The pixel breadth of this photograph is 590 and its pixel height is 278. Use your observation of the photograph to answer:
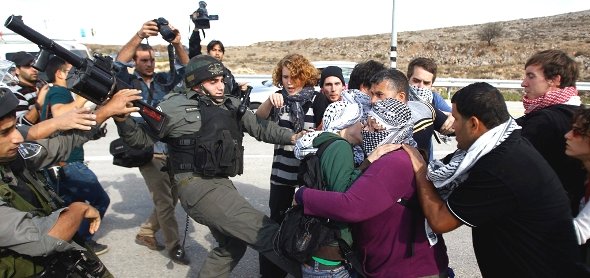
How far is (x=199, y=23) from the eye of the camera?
4.08 meters

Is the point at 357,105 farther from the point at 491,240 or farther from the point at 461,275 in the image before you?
the point at 461,275

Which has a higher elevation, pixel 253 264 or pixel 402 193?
pixel 402 193

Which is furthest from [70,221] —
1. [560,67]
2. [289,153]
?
[560,67]

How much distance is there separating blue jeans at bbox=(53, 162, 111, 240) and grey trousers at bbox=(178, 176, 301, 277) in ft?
4.65

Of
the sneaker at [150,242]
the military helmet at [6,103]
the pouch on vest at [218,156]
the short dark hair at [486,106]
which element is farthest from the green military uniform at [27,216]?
the short dark hair at [486,106]

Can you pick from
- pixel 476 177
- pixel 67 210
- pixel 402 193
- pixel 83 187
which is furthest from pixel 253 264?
pixel 476 177

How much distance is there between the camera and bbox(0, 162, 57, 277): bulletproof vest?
194 centimetres

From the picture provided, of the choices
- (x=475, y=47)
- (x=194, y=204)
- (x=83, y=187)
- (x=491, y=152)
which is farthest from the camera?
(x=475, y=47)

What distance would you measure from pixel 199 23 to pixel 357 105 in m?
2.27

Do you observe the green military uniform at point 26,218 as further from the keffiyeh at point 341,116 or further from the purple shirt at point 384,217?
the keffiyeh at point 341,116

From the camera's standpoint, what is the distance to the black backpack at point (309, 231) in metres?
1.97

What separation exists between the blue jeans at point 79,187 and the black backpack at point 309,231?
7.44ft

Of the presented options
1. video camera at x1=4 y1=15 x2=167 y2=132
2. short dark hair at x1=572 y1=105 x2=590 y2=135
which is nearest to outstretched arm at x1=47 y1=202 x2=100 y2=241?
video camera at x1=4 y1=15 x2=167 y2=132

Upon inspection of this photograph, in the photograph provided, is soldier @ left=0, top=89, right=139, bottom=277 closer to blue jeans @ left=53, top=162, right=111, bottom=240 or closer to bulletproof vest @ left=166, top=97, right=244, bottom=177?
bulletproof vest @ left=166, top=97, right=244, bottom=177
